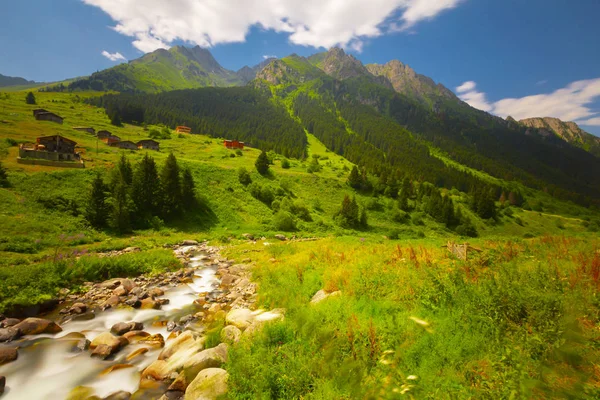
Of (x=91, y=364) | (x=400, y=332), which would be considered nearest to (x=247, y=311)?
(x=91, y=364)

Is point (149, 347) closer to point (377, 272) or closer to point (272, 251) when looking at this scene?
point (377, 272)

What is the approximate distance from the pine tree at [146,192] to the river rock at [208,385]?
32.8m

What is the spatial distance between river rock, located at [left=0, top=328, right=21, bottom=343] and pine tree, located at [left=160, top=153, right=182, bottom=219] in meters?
28.9

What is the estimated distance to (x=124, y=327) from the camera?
9.70m

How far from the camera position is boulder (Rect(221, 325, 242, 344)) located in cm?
739

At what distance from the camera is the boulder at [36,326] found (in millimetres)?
9477

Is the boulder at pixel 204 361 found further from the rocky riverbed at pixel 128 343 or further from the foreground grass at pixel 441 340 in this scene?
the foreground grass at pixel 441 340

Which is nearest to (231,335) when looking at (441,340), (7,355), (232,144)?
(441,340)

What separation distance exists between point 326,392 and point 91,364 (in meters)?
8.13

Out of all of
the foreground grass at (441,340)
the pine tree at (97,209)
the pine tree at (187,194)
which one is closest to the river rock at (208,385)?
the foreground grass at (441,340)

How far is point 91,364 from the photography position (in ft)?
26.1

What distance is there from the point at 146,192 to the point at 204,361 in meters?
35.4

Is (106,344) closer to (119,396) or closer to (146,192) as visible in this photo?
(119,396)

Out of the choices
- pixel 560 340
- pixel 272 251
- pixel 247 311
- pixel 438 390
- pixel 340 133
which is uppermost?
pixel 340 133
